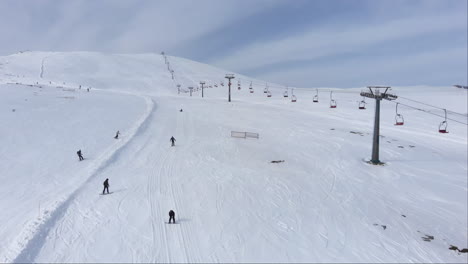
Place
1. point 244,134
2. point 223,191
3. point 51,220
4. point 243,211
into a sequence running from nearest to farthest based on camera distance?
1. point 51,220
2. point 243,211
3. point 223,191
4. point 244,134

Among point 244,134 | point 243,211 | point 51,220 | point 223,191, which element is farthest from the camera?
point 244,134

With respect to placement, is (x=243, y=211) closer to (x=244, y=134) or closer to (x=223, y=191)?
(x=223, y=191)

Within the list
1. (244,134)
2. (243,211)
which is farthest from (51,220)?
(244,134)

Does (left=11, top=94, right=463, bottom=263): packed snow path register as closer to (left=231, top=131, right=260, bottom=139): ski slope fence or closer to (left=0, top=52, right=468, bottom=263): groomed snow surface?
(left=0, top=52, right=468, bottom=263): groomed snow surface

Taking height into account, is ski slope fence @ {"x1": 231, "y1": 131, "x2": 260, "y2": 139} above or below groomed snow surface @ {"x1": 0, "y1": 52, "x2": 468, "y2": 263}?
above

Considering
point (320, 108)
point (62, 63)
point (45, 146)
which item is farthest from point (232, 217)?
point (62, 63)

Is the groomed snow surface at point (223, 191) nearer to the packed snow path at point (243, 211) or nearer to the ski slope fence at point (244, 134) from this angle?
the packed snow path at point (243, 211)

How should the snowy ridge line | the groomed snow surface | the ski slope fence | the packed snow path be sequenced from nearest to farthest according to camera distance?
the snowy ridge line → the packed snow path → the groomed snow surface → the ski slope fence

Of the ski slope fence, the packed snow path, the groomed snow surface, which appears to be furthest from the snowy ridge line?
the ski slope fence

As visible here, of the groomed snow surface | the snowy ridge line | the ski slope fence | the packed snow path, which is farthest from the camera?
the ski slope fence
